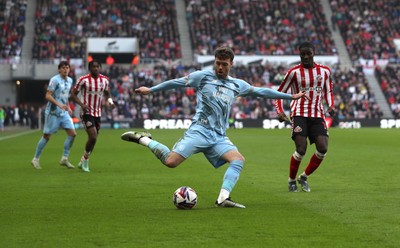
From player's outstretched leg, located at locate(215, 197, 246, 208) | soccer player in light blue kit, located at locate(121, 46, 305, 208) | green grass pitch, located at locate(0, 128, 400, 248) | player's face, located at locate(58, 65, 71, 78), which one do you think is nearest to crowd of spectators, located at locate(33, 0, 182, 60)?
player's face, located at locate(58, 65, 71, 78)

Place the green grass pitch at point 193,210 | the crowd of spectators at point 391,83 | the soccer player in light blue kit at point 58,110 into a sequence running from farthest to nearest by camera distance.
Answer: the crowd of spectators at point 391,83 < the soccer player in light blue kit at point 58,110 < the green grass pitch at point 193,210

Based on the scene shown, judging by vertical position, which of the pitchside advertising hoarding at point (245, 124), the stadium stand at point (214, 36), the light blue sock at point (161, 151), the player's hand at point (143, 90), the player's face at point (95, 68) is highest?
the stadium stand at point (214, 36)

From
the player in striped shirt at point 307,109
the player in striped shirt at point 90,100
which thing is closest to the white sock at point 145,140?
the player in striped shirt at point 307,109

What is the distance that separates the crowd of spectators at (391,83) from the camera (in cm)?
5772

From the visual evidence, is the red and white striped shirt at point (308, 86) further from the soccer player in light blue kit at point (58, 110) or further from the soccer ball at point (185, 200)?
the soccer player in light blue kit at point (58, 110)

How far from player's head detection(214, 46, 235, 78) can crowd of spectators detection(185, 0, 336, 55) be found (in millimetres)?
48940

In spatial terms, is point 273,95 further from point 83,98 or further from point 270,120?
point 270,120

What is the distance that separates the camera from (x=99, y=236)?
324 inches

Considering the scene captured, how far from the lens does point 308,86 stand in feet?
43.4

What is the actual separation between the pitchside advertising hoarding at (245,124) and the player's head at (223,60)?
42.3 meters

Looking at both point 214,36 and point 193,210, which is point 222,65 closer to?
point 193,210

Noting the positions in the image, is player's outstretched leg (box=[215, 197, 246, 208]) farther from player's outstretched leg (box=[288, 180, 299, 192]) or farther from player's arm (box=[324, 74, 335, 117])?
player's arm (box=[324, 74, 335, 117])

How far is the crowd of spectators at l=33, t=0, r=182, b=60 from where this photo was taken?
58.5 m

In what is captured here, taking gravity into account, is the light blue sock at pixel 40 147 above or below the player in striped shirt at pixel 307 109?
below
